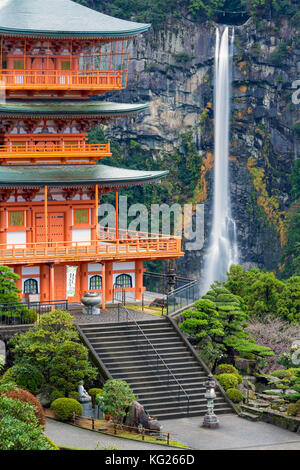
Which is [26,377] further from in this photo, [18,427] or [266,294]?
[266,294]

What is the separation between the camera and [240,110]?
10212 cm

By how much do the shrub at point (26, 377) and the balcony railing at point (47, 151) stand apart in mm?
12158

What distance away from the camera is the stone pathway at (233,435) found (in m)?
41.5

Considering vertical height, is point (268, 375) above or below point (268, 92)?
below

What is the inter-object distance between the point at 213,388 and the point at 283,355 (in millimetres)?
6392

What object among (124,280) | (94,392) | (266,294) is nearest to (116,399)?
(94,392)

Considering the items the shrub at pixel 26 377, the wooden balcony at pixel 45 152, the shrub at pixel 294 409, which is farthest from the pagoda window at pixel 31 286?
the shrub at pixel 294 409

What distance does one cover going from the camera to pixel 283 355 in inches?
1944

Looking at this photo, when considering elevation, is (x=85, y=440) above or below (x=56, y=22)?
below

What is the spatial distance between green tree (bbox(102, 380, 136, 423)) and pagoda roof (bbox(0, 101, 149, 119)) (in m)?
15.4

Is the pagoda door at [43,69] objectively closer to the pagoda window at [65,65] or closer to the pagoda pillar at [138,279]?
the pagoda window at [65,65]

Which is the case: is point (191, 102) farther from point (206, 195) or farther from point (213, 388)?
point (213, 388)

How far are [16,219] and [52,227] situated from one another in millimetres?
Answer: 1897

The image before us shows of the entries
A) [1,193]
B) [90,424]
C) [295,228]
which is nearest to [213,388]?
[90,424]
